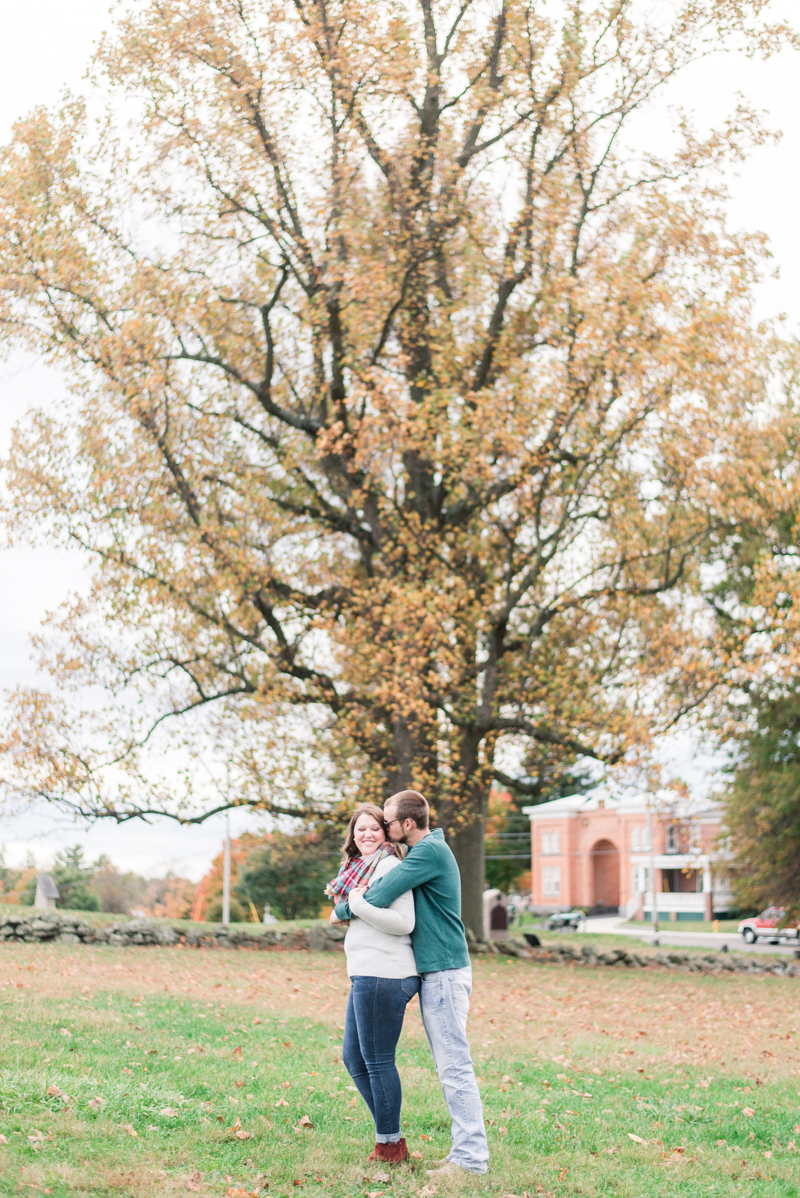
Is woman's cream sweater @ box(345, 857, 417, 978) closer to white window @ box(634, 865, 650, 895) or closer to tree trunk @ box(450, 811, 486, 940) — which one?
tree trunk @ box(450, 811, 486, 940)

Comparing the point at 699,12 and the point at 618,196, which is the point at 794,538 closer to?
the point at 618,196

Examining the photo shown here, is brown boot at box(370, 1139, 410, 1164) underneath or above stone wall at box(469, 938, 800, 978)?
above

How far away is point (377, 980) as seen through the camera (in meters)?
5.46

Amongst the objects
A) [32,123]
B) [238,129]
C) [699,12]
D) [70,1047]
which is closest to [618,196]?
[699,12]

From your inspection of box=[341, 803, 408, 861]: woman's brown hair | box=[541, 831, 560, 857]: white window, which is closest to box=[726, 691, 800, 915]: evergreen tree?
box=[341, 803, 408, 861]: woman's brown hair

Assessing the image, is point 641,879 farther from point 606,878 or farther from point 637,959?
point 637,959

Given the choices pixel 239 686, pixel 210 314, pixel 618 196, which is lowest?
pixel 239 686

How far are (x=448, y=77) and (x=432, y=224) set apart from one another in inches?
132

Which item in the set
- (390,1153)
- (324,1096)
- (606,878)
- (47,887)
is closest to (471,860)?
(47,887)

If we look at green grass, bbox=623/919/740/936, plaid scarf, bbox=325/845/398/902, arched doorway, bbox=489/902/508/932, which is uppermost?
plaid scarf, bbox=325/845/398/902

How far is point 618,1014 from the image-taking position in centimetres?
1344

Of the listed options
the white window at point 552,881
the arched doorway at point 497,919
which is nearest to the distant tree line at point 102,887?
the arched doorway at point 497,919

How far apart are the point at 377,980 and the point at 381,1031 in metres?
0.26

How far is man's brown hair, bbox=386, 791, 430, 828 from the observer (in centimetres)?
569
